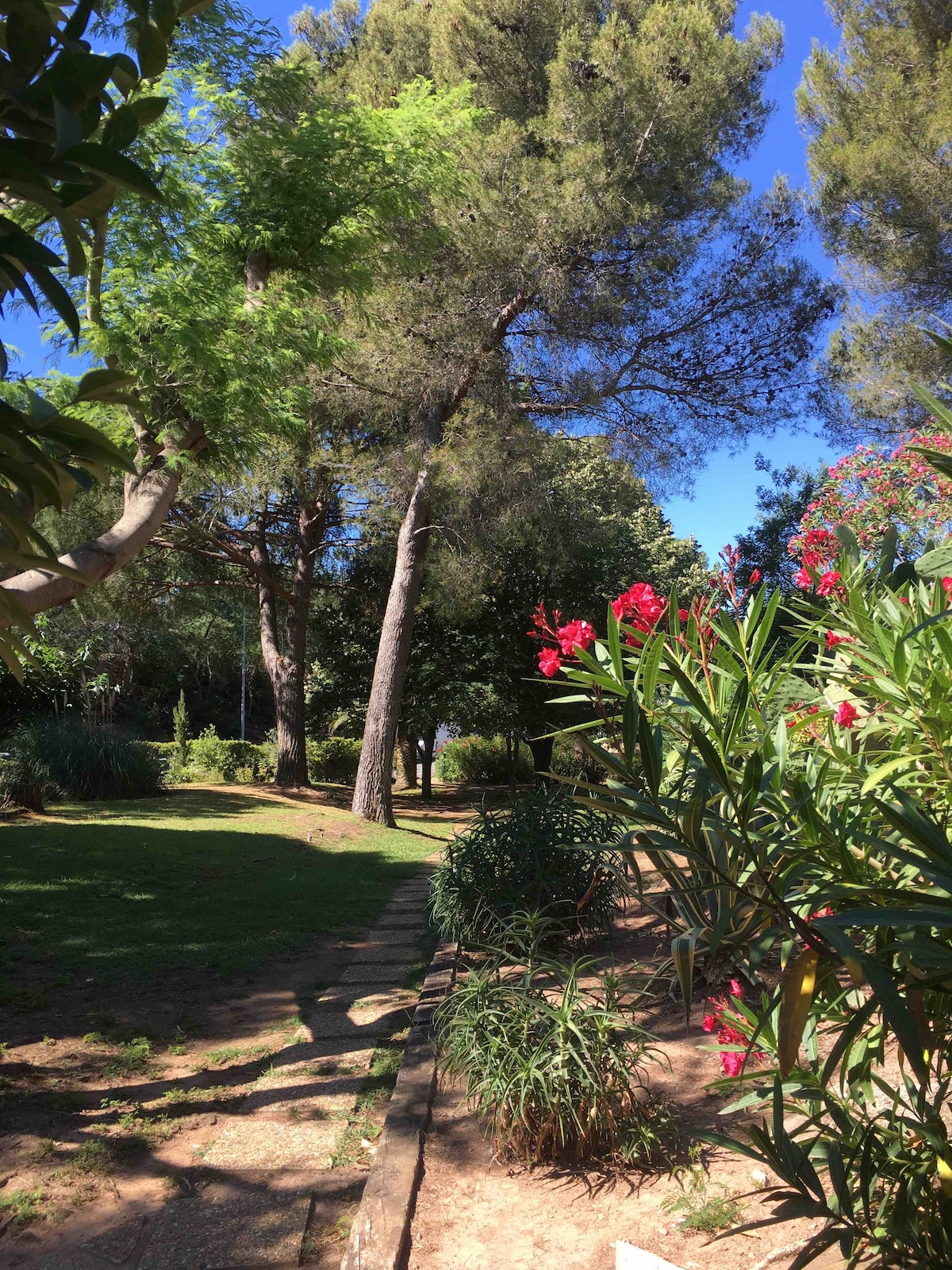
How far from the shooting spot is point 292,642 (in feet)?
50.8

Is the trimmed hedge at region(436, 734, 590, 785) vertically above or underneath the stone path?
above

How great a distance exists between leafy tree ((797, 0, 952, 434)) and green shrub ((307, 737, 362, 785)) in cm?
→ 1268

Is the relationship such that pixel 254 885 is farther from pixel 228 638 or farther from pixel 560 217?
pixel 228 638

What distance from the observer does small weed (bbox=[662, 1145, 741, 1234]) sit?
2.39 m

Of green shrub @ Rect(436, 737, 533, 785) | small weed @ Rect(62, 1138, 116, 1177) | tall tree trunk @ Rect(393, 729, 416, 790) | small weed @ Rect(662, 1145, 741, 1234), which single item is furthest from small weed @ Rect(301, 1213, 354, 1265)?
green shrub @ Rect(436, 737, 533, 785)

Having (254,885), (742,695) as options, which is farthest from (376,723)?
(742,695)

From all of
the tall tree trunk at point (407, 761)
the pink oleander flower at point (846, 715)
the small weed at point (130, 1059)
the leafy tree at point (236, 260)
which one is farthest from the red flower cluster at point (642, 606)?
the tall tree trunk at point (407, 761)

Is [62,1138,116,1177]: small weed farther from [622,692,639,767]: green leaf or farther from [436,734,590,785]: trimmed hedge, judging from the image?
[436,734,590,785]: trimmed hedge

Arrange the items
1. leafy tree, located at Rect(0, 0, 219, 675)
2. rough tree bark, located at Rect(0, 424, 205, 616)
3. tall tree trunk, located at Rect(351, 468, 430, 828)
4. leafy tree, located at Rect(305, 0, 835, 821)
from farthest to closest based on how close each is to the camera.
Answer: tall tree trunk, located at Rect(351, 468, 430, 828), leafy tree, located at Rect(305, 0, 835, 821), rough tree bark, located at Rect(0, 424, 205, 616), leafy tree, located at Rect(0, 0, 219, 675)

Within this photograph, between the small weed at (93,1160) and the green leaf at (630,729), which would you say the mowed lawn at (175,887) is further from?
the green leaf at (630,729)

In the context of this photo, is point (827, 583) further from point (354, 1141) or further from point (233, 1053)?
point (233, 1053)

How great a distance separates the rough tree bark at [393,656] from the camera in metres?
12.5

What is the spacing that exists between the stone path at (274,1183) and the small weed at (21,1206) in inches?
7.5

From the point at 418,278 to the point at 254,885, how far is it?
7897 mm
